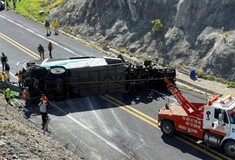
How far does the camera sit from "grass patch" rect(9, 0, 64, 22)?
131 feet

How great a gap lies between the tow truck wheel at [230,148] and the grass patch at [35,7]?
1068 inches

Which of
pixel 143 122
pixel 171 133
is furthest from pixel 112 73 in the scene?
pixel 171 133

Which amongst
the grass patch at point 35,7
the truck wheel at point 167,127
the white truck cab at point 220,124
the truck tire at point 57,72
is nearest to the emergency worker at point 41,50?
the truck tire at point 57,72

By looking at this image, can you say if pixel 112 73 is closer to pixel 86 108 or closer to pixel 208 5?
pixel 86 108

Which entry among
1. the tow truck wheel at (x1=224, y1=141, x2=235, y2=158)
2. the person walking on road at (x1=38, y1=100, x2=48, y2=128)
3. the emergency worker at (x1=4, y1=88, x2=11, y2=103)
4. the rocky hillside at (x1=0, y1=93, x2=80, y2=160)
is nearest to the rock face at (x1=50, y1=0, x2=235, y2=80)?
the tow truck wheel at (x1=224, y1=141, x2=235, y2=158)

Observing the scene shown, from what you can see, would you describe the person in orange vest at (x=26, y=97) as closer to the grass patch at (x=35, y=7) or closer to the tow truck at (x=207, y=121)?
the tow truck at (x=207, y=121)

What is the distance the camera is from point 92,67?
22.3m

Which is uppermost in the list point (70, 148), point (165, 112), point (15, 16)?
point (15, 16)

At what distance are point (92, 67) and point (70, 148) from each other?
6.51 metres

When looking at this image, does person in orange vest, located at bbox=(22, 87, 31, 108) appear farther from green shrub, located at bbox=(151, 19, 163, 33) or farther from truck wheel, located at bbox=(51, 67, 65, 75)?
green shrub, located at bbox=(151, 19, 163, 33)

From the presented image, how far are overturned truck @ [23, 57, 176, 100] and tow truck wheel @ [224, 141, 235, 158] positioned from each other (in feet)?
25.9

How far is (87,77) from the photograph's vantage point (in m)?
22.4

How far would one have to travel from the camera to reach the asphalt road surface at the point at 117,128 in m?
16.8

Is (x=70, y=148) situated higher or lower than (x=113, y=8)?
lower
